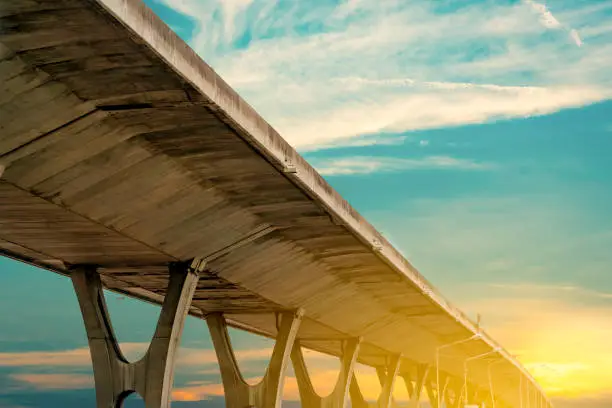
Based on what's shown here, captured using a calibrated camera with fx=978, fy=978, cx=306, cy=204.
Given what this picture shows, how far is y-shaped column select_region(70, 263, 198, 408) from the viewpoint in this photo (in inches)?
1277

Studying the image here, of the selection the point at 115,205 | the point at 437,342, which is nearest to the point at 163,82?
the point at 115,205

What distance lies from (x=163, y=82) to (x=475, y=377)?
10239 centimetres

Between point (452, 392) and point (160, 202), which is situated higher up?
point (452, 392)

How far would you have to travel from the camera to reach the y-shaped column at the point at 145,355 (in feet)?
106

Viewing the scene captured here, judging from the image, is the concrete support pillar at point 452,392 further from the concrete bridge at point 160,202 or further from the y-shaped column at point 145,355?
the y-shaped column at point 145,355

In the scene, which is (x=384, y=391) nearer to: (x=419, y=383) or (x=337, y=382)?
(x=419, y=383)

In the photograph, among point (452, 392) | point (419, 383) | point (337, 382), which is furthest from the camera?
point (452, 392)

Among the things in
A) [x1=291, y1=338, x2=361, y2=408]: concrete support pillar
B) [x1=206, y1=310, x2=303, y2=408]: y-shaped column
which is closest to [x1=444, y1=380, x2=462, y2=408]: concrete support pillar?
[x1=291, y1=338, x2=361, y2=408]: concrete support pillar

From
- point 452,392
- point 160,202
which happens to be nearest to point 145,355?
point 160,202

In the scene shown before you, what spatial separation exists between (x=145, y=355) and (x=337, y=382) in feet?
106

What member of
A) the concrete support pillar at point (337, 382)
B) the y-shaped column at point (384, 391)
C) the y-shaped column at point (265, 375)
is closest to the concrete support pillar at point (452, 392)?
the y-shaped column at point (384, 391)

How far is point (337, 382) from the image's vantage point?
63.7m

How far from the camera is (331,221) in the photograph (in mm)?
32719

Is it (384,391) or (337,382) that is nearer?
(337,382)
